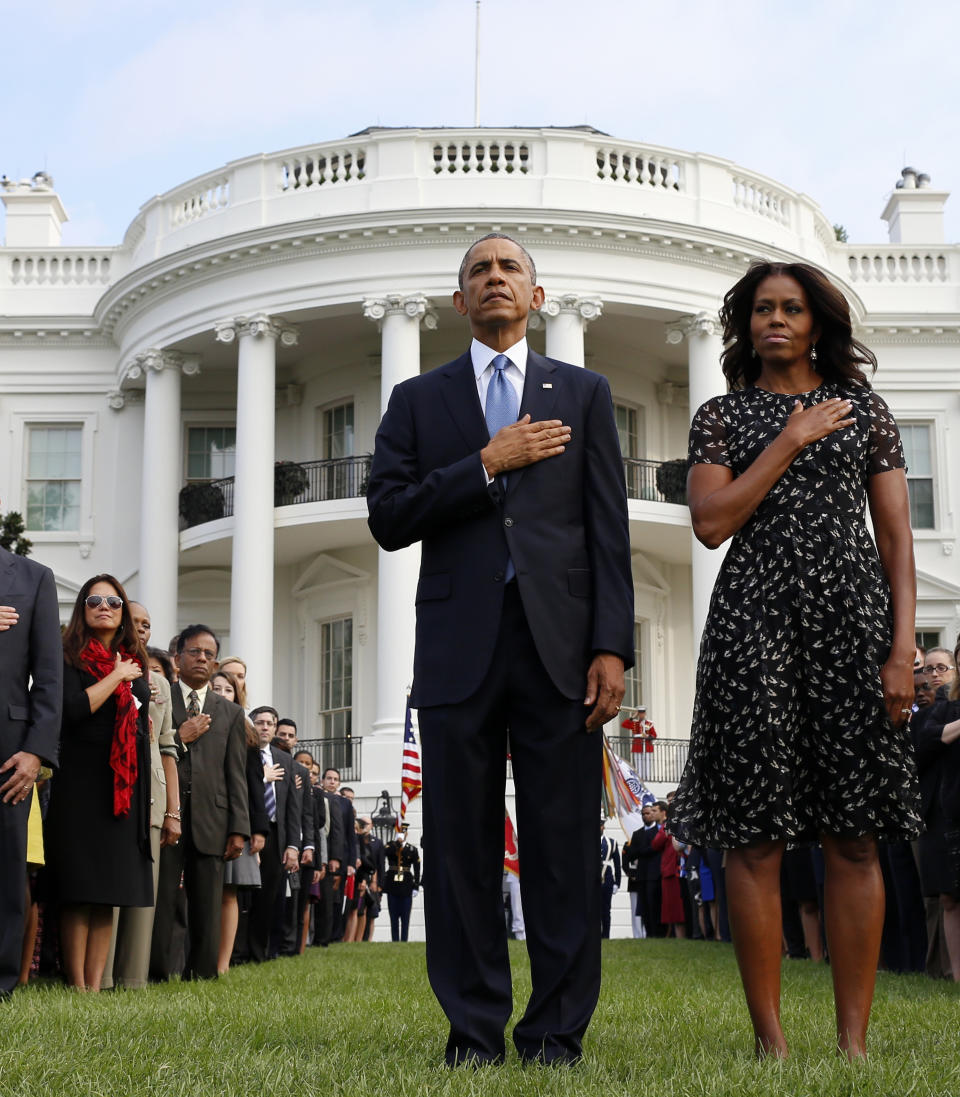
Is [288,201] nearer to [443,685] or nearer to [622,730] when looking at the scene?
[622,730]

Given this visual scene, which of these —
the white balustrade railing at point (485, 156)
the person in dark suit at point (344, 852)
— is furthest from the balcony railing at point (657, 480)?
the person in dark suit at point (344, 852)

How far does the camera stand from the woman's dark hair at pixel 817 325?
5.06 meters

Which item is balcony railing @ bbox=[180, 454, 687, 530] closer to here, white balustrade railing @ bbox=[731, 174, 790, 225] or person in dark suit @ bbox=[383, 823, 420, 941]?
white balustrade railing @ bbox=[731, 174, 790, 225]

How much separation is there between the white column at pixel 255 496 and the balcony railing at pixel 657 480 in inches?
277

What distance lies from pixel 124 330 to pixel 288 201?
5068 mm

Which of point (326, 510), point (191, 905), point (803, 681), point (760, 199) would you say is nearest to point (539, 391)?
point (803, 681)

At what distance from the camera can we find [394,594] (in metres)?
29.0

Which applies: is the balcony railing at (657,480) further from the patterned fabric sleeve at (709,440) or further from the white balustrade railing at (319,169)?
the patterned fabric sleeve at (709,440)

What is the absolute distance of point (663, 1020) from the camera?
6180mm

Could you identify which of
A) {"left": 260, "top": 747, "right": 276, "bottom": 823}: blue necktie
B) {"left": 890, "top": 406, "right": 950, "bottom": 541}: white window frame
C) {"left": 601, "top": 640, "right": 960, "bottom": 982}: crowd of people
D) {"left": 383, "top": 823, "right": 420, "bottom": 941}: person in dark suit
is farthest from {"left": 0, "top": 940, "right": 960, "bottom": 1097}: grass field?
{"left": 890, "top": 406, "right": 950, "bottom": 541}: white window frame

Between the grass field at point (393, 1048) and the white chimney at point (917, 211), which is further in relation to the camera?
the white chimney at point (917, 211)

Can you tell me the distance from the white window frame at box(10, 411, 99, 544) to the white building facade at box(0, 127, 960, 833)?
0.18ft

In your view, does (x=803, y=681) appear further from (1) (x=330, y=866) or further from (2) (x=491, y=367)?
(1) (x=330, y=866)

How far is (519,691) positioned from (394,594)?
955 inches
